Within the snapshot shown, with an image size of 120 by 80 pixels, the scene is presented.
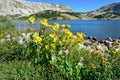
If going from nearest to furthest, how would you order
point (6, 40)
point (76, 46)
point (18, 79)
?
point (18, 79)
point (76, 46)
point (6, 40)

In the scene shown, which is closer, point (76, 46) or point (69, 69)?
point (69, 69)

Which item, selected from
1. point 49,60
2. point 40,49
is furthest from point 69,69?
point 40,49

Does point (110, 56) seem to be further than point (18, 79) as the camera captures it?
Yes

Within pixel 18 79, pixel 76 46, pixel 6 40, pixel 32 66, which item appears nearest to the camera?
pixel 18 79

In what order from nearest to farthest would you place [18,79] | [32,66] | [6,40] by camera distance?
[18,79]
[32,66]
[6,40]

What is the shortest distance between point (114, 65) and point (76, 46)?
1.63m

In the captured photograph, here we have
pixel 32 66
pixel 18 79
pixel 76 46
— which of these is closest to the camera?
pixel 18 79

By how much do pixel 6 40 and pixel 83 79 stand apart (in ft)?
11.6

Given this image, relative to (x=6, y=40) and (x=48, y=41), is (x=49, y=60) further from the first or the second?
(x=6, y=40)

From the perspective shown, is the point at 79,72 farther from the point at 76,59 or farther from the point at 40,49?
the point at 40,49

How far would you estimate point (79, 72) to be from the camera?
24.2ft

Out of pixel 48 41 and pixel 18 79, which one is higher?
pixel 48 41

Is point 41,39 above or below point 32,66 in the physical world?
above

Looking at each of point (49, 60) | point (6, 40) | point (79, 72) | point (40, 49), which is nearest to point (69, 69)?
point (79, 72)
